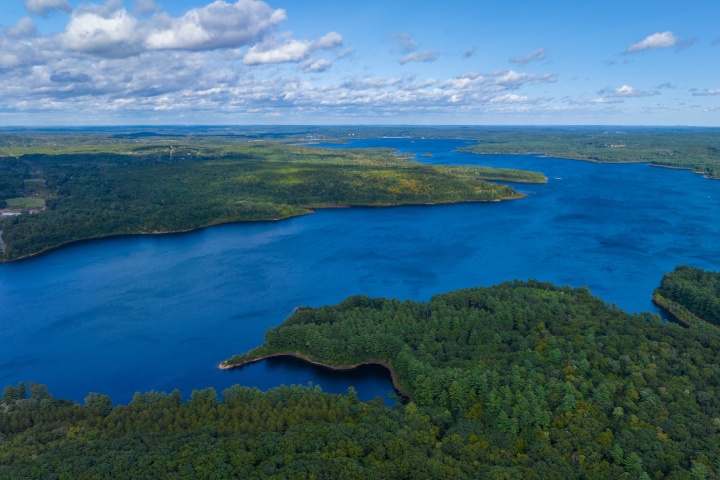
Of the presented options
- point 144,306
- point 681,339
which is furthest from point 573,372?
point 144,306

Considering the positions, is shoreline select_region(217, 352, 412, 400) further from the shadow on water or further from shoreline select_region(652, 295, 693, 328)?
shoreline select_region(652, 295, 693, 328)

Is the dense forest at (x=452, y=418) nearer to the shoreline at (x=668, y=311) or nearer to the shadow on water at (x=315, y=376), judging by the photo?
the shadow on water at (x=315, y=376)

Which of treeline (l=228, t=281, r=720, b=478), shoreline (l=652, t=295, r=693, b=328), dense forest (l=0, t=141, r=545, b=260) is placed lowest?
shoreline (l=652, t=295, r=693, b=328)

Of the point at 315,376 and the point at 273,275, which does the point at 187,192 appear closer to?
the point at 273,275

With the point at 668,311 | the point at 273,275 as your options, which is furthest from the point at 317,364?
the point at 668,311

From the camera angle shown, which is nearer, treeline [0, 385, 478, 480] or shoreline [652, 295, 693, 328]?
treeline [0, 385, 478, 480]

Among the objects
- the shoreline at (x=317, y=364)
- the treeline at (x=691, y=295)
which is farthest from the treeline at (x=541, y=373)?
the treeline at (x=691, y=295)

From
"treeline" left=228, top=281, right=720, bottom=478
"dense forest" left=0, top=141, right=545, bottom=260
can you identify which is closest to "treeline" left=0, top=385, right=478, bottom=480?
"treeline" left=228, top=281, right=720, bottom=478

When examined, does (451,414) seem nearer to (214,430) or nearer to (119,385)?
(214,430)
